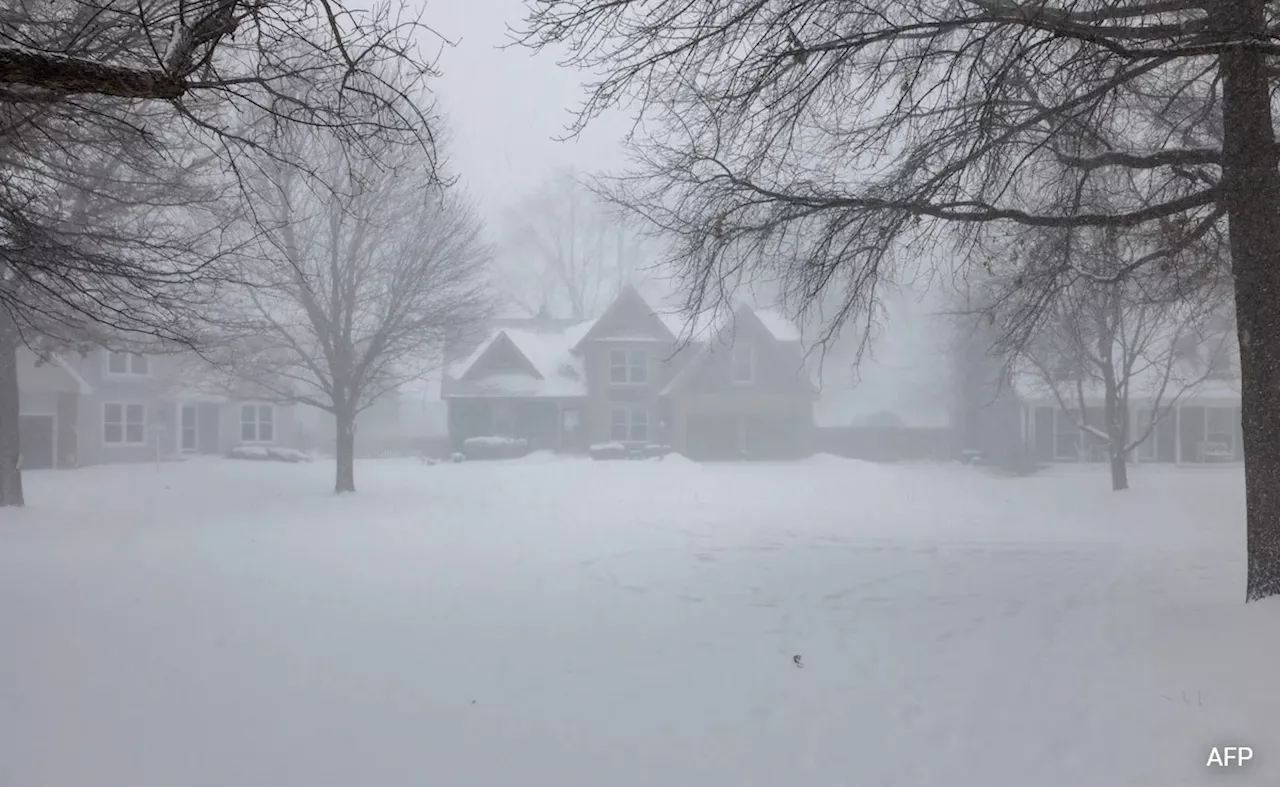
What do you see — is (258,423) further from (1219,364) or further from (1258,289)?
(1258,289)

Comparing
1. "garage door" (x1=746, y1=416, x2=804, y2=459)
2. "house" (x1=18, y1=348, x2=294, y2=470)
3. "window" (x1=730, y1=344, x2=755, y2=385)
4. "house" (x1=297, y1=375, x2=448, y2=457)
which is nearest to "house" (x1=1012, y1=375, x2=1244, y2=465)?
"garage door" (x1=746, y1=416, x2=804, y2=459)

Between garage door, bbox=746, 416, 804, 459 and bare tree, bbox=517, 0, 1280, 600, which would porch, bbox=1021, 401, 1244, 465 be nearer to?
garage door, bbox=746, 416, 804, 459

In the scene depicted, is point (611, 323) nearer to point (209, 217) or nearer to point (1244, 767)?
point (209, 217)

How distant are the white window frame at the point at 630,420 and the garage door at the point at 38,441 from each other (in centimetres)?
2190

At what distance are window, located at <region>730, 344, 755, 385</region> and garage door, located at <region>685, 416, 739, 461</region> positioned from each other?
71.9 inches

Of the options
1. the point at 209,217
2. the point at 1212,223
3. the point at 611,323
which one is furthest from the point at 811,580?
the point at 611,323

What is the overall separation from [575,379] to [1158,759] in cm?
3780

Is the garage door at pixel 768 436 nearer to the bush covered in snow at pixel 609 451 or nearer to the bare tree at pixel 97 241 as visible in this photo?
the bush covered in snow at pixel 609 451

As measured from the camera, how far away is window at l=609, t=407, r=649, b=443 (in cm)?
4191

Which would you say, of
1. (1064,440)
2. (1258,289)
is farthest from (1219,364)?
(1258,289)

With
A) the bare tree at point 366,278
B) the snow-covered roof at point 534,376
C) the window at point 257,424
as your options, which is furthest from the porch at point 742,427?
the bare tree at point 366,278

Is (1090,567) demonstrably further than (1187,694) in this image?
Yes

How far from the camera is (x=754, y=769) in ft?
16.6

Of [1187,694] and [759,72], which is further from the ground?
[759,72]
